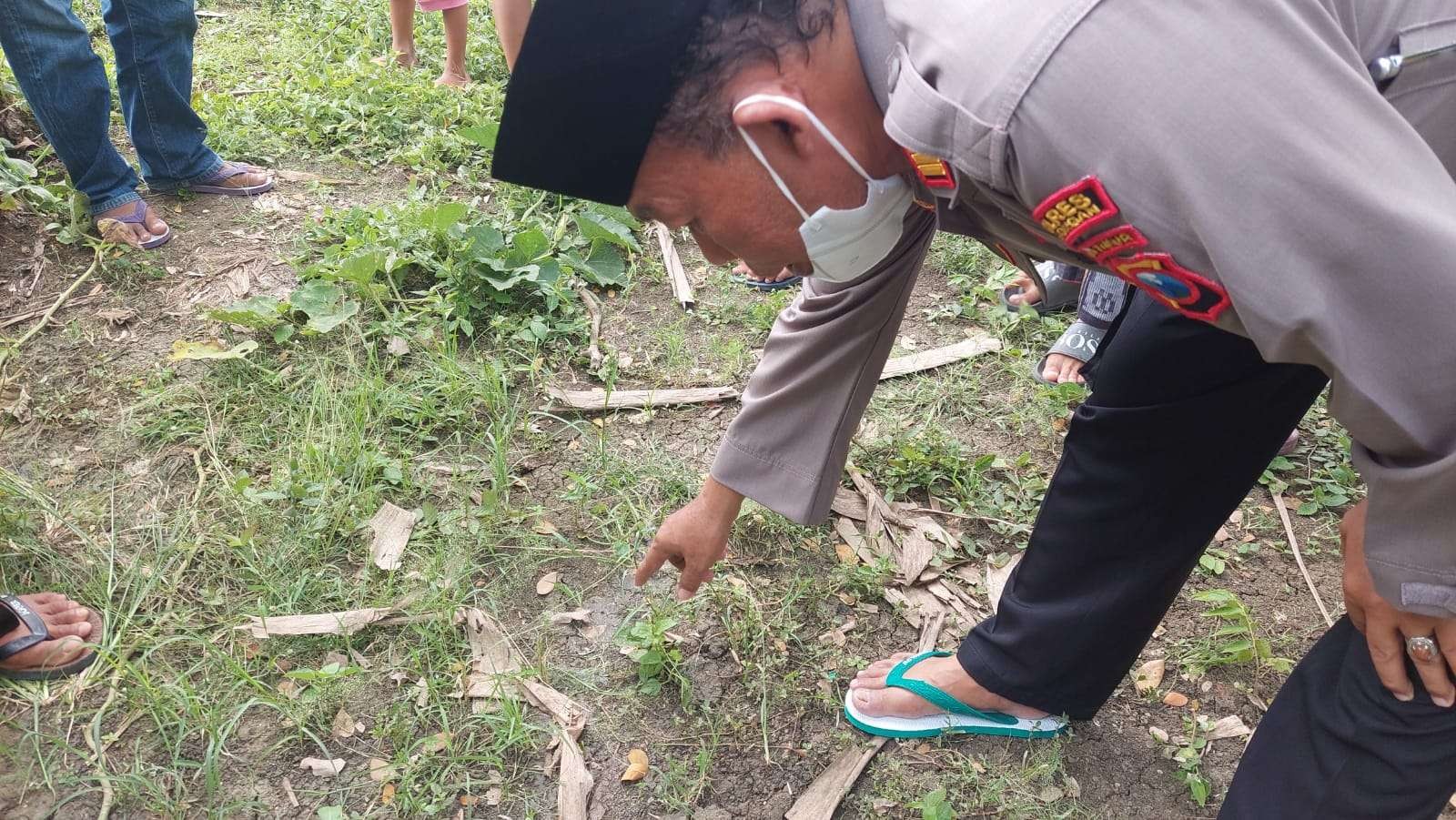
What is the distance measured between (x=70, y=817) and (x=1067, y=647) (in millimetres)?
2073

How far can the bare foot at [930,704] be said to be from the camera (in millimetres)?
2135

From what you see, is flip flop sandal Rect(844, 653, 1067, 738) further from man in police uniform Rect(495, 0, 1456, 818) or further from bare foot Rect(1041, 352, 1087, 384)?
bare foot Rect(1041, 352, 1087, 384)

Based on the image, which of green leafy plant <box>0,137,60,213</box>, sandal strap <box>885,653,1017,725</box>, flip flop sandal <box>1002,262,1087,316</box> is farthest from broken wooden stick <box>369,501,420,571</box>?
flip flop sandal <box>1002,262,1087,316</box>

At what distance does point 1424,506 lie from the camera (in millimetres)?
1104

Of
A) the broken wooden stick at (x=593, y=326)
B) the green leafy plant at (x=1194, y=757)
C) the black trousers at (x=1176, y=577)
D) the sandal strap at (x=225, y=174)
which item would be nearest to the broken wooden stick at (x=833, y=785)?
the black trousers at (x=1176, y=577)

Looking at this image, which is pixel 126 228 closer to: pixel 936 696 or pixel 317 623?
pixel 317 623

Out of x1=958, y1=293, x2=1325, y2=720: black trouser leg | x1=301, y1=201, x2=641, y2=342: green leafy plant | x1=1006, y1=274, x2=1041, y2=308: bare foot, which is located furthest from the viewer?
x1=1006, y1=274, x2=1041, y2=308: bare foot

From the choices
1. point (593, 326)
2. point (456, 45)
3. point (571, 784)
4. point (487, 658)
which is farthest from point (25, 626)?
point (456, 45)

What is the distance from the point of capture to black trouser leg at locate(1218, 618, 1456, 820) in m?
1.35

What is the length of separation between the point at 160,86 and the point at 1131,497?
3702 mm

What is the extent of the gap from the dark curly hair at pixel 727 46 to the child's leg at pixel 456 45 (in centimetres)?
404

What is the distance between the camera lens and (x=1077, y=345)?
3.24 m

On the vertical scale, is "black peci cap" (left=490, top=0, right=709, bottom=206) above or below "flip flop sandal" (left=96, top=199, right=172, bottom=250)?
above

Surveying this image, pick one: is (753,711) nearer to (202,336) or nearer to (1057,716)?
(1057,716)
